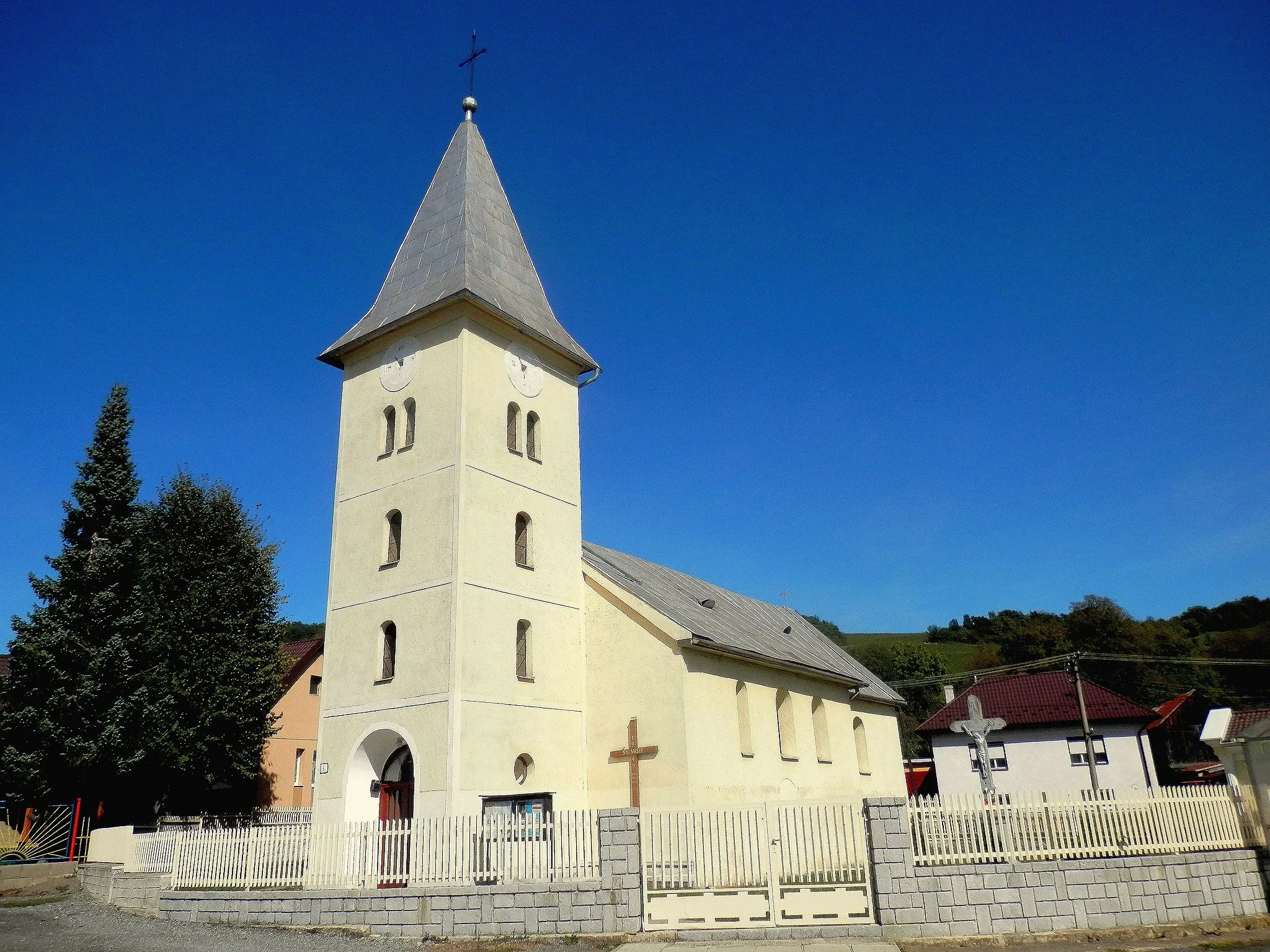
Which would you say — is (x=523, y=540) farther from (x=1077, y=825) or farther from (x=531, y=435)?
(x=1077, y=825)

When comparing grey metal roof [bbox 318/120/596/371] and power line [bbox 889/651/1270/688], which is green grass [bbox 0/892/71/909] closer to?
grey metal roof [bbox 318/120/596/371]

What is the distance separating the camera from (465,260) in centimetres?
2300

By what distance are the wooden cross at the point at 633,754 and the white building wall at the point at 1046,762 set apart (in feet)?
84.2

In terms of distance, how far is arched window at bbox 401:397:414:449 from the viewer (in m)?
22.2

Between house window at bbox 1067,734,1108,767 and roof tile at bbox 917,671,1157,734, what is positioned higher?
roof tile at bbox 917,671,1157,734

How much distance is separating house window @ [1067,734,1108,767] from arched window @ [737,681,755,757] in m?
26.9

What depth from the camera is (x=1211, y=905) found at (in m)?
14.5

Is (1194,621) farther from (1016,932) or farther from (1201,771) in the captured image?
(1016,932)

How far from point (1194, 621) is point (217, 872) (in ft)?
383

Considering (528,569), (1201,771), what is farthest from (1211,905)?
(1201,771)

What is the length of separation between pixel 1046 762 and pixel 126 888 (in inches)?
1568

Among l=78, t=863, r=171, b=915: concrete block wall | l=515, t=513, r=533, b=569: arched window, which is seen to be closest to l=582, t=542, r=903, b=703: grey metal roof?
l=515, t=513, r=533, b=569: arched window

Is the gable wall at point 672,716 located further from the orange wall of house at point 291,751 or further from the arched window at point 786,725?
the orange wall of house at point 291,751

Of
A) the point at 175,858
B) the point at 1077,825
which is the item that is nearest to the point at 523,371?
the point at 175,858
